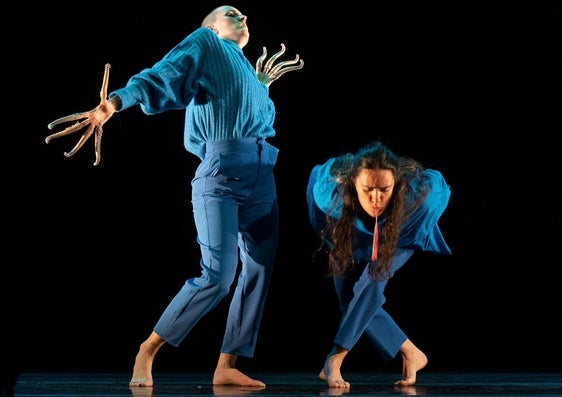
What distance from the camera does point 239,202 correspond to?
3.00 m

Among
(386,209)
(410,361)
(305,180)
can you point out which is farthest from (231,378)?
(305,180)

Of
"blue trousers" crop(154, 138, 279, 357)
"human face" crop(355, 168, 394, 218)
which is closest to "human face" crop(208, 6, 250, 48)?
"blue trousers" crop(154, 138, 279, 357)

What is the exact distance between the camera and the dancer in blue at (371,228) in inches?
116

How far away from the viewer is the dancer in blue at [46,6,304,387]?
286cm

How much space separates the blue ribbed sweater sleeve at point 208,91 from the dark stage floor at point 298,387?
0.75 m

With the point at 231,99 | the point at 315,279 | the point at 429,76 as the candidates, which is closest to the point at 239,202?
the point at 231,99

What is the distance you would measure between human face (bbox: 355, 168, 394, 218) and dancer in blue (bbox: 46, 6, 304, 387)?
31 centimetres

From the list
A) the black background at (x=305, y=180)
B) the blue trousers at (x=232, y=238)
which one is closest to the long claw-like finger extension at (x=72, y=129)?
the blue trousers at (x=232, y=238)

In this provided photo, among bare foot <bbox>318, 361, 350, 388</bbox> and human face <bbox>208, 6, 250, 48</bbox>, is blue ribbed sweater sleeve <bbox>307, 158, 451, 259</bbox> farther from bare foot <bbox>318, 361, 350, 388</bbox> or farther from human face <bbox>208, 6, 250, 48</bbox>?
human face <bbox>208, 6, 250, 48</bbox>

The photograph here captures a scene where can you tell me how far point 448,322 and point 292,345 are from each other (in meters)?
0.66

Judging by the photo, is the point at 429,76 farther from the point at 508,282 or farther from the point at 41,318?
the point at 41,318

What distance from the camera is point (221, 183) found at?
296cm

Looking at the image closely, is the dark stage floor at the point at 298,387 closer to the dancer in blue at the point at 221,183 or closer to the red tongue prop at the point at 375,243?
the dancer in blue at the point at 221,183

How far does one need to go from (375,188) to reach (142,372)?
0.86m
